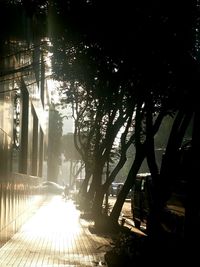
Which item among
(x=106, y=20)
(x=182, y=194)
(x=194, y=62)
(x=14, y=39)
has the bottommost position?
(x=182, y=194)

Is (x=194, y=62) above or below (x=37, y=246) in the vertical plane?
above

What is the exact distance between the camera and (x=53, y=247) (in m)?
17.1

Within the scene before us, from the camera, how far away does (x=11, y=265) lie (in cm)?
1337

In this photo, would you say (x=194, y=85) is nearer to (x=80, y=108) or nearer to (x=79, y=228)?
(x=79, y=228)

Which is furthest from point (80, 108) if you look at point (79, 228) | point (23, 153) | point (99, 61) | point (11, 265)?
point (99, 61)

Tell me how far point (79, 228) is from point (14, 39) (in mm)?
9547

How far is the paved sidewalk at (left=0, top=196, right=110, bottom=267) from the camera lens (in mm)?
14014

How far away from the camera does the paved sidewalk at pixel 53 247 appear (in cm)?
1401

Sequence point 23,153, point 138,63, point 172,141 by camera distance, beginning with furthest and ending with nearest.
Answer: point 23,153 → point 172,141 → point 138,63

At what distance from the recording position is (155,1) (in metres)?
8.70

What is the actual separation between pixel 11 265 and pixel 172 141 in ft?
14.9

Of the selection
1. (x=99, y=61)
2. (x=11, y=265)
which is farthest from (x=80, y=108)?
(x=99, y=61)

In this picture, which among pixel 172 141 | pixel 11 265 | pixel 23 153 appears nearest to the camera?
pixel 172 141

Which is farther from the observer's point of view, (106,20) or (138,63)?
(138,63)
